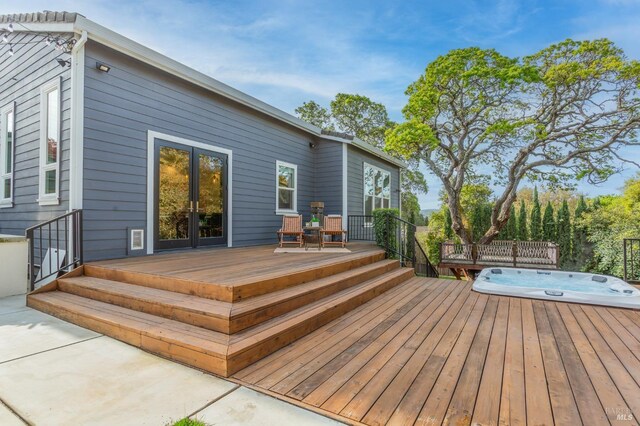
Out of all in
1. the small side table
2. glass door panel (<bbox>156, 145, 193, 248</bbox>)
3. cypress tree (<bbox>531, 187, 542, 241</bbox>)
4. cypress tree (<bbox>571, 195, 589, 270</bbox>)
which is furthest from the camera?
cypress tree (<bbox>531, 187, 542, 241</bbox>)

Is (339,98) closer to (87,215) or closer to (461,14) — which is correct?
(461,14)

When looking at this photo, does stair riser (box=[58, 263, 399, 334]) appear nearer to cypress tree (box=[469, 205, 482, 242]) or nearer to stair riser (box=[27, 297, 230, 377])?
stair riser (box=[27, 297, 230, 377])

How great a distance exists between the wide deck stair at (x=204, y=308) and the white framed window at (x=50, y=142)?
4.89 ft

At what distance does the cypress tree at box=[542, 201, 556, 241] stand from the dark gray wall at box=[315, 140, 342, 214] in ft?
35.3

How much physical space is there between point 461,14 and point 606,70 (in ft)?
18.5

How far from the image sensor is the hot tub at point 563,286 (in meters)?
3.90

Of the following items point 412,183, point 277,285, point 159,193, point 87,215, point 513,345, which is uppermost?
point 412,183

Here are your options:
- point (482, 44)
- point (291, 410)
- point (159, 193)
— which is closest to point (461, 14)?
point (482, 44)

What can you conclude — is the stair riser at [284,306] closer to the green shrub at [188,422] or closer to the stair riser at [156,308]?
the stair riser at [156,308]

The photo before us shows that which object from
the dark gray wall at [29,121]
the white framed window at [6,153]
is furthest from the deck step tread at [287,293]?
the white framed window at [6,153]

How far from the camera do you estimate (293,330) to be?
2.59m

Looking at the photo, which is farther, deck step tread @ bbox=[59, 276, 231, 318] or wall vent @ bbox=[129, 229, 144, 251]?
wall vent @ bbox=[129, 229, 144, 251]

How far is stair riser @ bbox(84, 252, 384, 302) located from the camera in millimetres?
2742

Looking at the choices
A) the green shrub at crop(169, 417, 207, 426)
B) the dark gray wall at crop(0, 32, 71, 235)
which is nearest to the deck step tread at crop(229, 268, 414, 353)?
the green shrub at crop(169, 417, 207, 426)
